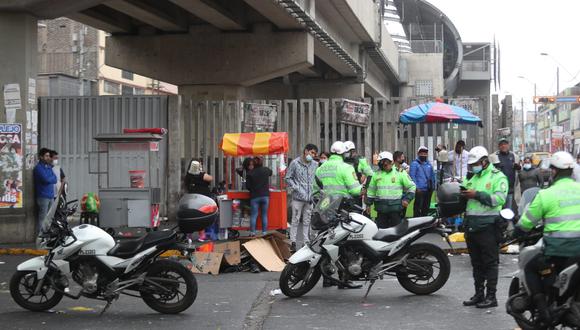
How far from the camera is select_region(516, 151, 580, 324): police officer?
692cm

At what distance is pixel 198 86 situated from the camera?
1051 inches

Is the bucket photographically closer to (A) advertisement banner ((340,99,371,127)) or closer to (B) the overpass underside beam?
(A) advertisement banner ((340,99,371,127))

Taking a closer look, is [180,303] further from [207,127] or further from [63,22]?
[63,22]

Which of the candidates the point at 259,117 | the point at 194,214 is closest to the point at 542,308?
the point at 194,214

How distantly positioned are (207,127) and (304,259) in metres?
12.1

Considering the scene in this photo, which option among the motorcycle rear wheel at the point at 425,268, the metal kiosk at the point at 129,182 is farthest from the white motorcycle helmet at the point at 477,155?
the metal kiosk at the point at 129,182

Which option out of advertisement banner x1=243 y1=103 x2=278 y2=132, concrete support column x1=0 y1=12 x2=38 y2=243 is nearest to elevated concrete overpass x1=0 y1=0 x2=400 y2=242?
concrete support column x1=0 y1=12 x2=38 y2=243

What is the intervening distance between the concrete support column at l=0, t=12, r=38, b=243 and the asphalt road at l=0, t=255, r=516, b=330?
5.36m

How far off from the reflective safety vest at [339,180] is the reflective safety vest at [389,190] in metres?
0.45

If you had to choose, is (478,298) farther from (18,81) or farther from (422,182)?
(18,81)

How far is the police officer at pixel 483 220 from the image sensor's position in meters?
9.04

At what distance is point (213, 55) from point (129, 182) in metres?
8.92

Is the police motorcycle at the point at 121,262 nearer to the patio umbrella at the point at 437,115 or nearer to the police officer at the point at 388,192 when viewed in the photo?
the police officer at the point at 388,192

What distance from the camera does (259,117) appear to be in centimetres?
2048
